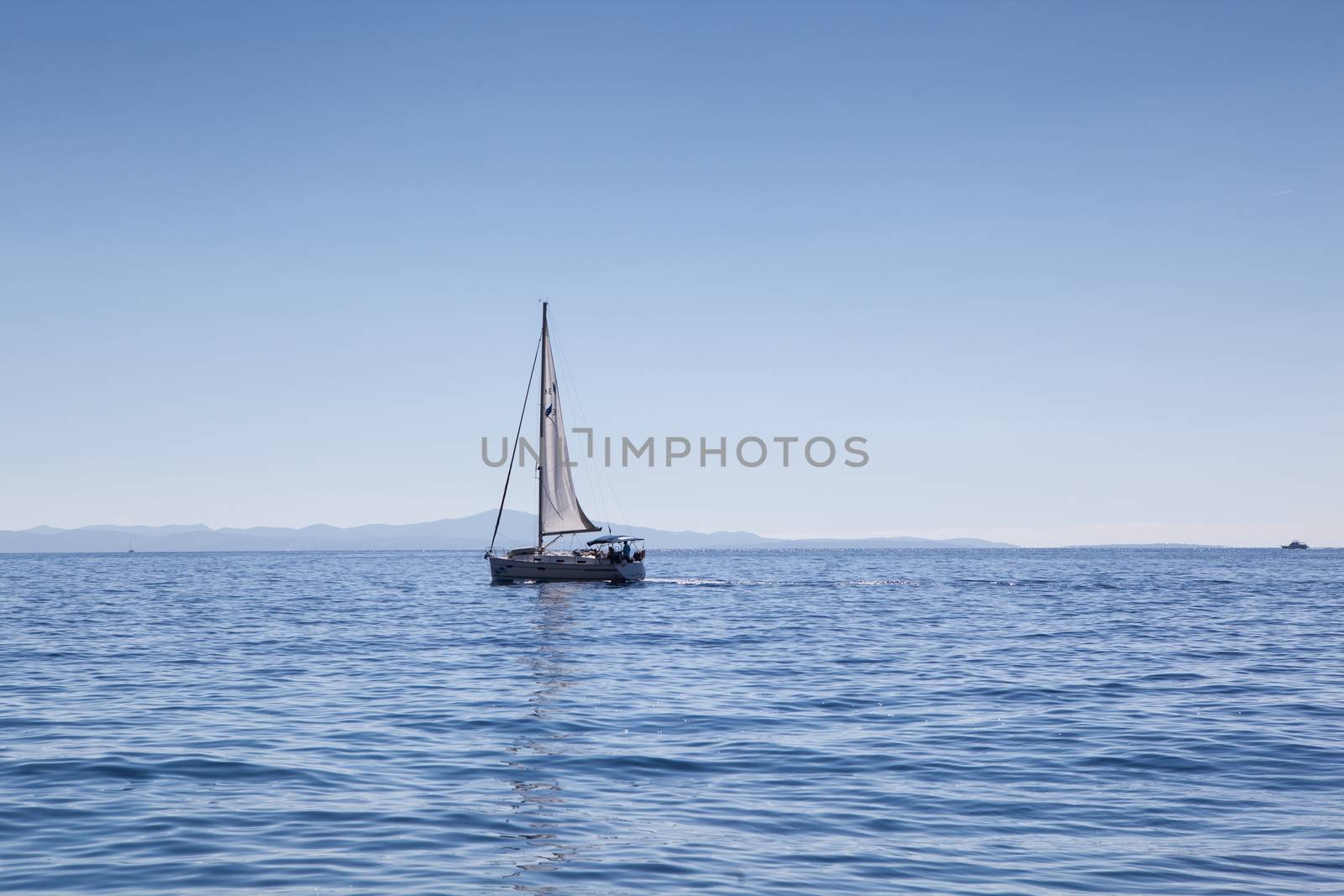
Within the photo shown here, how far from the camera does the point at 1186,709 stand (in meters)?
22.0

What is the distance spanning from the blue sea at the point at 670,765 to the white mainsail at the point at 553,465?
34.8 metres

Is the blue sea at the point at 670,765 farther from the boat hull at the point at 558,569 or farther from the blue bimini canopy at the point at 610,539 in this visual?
the blue bimini canopy at the point at 610,539

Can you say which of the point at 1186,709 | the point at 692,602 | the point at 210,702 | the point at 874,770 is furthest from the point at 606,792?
the point at 692,602

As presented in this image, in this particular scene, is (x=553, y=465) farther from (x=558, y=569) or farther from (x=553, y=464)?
(x=558, y=569)

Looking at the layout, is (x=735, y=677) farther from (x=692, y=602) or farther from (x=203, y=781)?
(x=692, y=602)

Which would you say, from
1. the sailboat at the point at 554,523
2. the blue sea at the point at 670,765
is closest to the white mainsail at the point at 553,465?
the sailboat at the point at 554,523

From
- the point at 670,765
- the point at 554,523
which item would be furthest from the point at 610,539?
the point at 670,765

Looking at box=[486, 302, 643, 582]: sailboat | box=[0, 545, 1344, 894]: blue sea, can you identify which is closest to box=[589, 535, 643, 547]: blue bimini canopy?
box=[486, 302, 643, 582]: sailboat

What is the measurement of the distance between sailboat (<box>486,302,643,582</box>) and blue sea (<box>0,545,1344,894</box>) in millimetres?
34915

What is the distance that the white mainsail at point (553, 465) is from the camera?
7212 cm

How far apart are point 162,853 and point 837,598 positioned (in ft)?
195

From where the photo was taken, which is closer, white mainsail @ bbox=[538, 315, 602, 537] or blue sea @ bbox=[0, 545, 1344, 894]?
blue sea @ bbox=[0, 545, 1344, 894]

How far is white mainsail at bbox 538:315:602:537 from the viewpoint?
237ft

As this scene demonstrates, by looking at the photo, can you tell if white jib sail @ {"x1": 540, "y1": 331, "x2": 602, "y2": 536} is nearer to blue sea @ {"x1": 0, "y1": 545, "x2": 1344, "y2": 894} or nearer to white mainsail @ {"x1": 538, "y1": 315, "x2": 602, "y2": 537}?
white mainsail @ {"x1": 538, "y1": 315, "x2": 602, "y2": 537}
